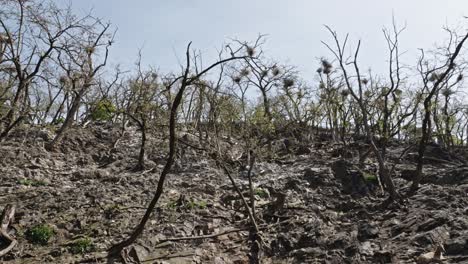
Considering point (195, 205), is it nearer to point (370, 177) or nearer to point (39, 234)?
point (39, 234)

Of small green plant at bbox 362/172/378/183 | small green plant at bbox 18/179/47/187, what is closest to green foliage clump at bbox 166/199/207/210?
small green plant at bbox 18/179/47/187

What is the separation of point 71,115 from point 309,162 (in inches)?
400

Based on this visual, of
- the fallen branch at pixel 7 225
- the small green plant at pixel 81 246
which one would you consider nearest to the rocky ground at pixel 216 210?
the small green plant at pixel 81 246

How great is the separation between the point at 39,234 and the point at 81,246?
1066mm

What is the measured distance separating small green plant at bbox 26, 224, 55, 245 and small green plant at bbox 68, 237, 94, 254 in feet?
1.98

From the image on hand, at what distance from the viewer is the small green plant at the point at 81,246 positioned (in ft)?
32.2

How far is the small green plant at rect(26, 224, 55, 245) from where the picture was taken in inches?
396

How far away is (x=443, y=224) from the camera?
35.2ft

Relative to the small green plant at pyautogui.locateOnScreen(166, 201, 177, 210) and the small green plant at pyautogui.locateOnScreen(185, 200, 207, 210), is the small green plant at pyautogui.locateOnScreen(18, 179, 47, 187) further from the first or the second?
the small green plant at pyautogui.locateOnScreen(185, 200, 207, 210)

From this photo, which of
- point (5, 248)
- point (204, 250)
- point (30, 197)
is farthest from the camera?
point (30, 197)

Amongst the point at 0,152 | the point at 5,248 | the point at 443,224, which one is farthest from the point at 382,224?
the point at 0,152

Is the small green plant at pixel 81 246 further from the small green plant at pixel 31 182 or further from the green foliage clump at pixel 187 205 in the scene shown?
the small green plant at pixel 31 182

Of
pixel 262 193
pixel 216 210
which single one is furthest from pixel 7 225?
pixel 262 193

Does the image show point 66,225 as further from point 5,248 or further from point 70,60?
point 70,60
